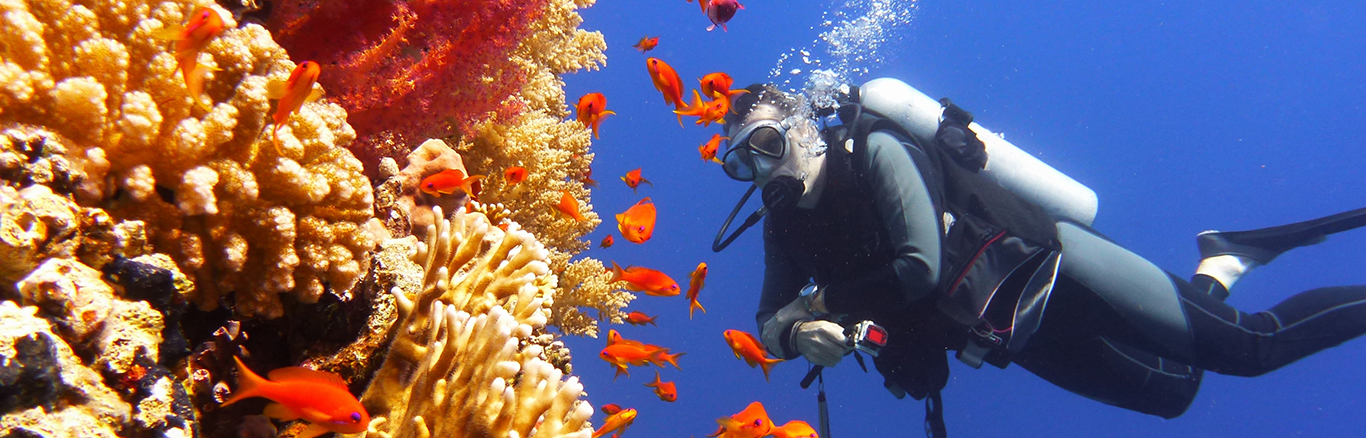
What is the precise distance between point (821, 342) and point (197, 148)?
4.41 m

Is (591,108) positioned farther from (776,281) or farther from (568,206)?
(776,281)

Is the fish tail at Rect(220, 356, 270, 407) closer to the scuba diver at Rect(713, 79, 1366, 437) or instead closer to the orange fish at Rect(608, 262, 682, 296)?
the orange fish at Rect(608, 262, 682, 296)

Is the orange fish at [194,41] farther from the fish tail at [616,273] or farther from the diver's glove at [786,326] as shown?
the diver's glove at [786,326]

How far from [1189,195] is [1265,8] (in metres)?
29.0

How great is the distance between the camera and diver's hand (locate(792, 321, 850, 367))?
4891 millimetres

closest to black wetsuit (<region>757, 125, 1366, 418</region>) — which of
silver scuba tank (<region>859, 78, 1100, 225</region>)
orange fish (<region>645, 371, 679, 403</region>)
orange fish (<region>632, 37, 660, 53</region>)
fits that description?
silver scuba tank (<region>859, 78, 1100, 225</region>)

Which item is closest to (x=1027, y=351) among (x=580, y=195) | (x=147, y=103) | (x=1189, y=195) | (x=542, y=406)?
(x=580, y=195)

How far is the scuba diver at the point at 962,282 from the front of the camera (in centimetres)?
507

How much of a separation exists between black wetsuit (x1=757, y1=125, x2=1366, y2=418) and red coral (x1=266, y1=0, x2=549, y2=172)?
343cm

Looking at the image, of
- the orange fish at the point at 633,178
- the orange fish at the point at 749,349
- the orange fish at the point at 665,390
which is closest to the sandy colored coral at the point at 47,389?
the orange fish at the point at 749,349

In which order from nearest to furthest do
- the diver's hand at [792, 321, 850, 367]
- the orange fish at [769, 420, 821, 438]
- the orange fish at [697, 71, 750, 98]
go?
1. the orange fish at [769, 420, 821, 438]
2. the orange fish at [697, 71, 750, 98]
3. the diver's hand at [792, 321, 850, 367]

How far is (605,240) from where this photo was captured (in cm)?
510

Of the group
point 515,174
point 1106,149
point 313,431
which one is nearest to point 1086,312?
point 515,174

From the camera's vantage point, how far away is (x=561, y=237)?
3834 millimetres
